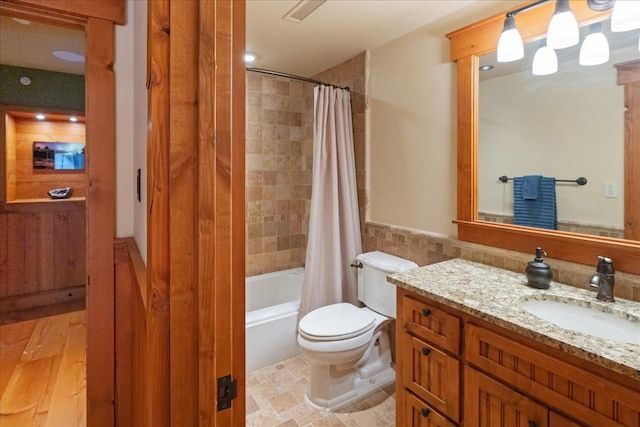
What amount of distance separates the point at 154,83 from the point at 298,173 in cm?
279

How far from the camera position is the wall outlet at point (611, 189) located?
57.4 inches

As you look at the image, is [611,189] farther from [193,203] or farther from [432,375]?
[193,203]

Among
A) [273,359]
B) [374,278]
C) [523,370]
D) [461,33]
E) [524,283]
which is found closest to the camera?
[523,370]

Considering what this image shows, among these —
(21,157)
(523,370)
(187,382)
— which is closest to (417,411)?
(523,370)

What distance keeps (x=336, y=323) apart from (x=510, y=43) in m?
1.75

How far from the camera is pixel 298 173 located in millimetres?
3414

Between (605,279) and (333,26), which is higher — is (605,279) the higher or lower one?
the lower one

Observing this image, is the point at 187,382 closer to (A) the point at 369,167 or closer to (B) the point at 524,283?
(B) the point at 524,283

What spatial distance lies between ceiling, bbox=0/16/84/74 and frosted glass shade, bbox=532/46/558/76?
2.69 metres

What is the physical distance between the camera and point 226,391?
69 centimetres

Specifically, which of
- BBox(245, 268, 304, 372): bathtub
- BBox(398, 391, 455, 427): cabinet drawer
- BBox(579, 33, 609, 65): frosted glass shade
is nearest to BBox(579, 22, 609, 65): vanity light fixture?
BBox(579, 33, 609, 65): frosted glass shade

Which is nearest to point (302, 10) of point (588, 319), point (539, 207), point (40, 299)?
point (539, 207)

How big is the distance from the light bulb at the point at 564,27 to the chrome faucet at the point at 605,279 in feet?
3.09

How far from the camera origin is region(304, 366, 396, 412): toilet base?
2049 mm
